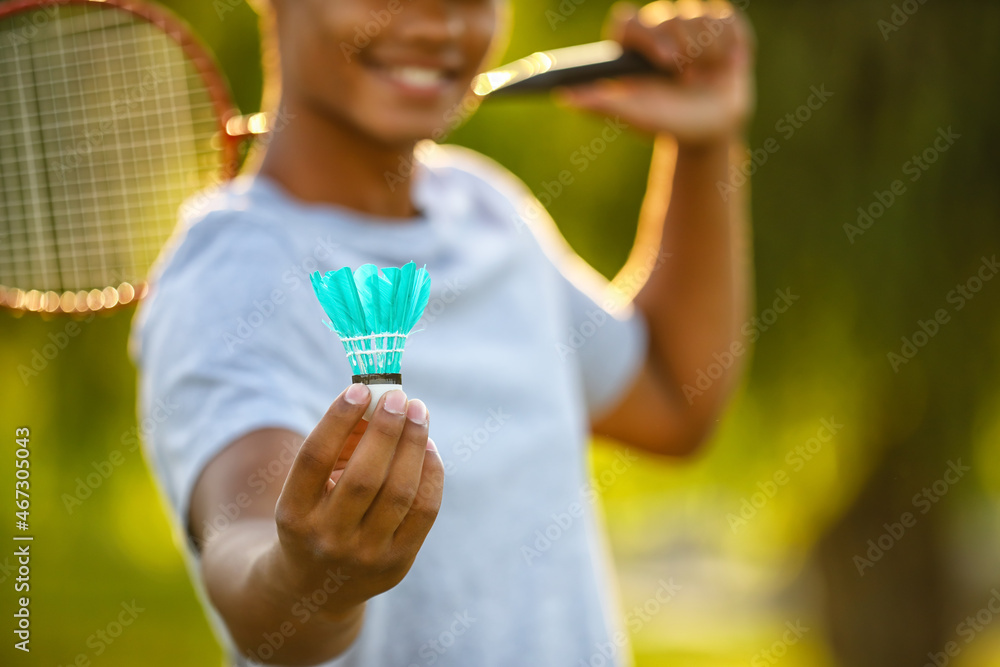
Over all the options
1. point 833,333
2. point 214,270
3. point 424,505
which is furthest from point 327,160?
point 833,333

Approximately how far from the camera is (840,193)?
Result: 348 centimetres

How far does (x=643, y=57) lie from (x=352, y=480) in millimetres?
1072

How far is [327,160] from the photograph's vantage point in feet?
3.90

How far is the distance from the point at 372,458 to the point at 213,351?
0.36 m

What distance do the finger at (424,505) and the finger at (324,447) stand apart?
57 millimetres

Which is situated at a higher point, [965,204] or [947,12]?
[947,12]

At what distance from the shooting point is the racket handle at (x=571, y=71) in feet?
5.08

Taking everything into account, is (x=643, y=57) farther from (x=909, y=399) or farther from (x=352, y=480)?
(x=909, y=399)

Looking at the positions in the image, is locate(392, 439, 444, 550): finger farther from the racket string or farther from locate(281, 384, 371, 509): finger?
the racket string

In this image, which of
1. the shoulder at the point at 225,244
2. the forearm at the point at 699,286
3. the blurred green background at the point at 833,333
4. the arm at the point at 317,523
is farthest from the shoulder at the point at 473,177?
the blurred green background at the point at 833,333

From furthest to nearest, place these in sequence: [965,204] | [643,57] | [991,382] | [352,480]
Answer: [991,382] < [965,204] < [643,57] < [352,480]

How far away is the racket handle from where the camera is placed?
5.08 ft

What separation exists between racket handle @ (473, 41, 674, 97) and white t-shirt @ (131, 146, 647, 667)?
0.80ft

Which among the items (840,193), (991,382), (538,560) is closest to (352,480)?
(538,560)
